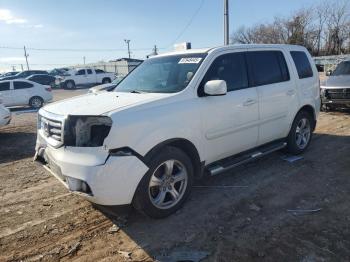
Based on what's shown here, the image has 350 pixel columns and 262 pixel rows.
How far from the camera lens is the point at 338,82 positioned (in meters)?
10.6

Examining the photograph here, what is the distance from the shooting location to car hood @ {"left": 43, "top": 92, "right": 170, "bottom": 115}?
12.4 ft

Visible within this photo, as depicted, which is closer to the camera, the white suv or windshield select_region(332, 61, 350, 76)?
the white suv

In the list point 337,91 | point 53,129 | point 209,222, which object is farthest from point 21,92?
point 209,222

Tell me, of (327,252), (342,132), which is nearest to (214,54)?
(327,252)

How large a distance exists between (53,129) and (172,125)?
54.9 inches

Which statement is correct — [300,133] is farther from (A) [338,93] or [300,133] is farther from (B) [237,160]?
(A) [338,93]

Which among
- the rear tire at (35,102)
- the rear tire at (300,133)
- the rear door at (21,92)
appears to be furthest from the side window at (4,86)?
the rear tire at (300,133)

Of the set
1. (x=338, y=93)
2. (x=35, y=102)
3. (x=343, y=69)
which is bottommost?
(x=35, y=102)

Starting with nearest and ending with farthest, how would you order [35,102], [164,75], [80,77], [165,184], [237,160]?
[165,184] → [164,75] → [237,160] → [35,102] → [80,77]

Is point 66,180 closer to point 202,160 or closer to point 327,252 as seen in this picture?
point 202,160

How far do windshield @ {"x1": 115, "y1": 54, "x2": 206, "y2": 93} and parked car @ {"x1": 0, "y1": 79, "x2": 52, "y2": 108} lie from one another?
47.7 ft

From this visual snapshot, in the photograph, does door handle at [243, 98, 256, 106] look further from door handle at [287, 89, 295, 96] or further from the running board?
door handle at [287, 89, 295, 96]

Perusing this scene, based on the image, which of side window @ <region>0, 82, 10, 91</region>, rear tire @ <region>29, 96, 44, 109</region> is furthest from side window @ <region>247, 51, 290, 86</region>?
side window @ <region>0, 82, 10, 91</region>

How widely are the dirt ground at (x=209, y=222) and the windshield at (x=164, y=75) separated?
1.58 m
